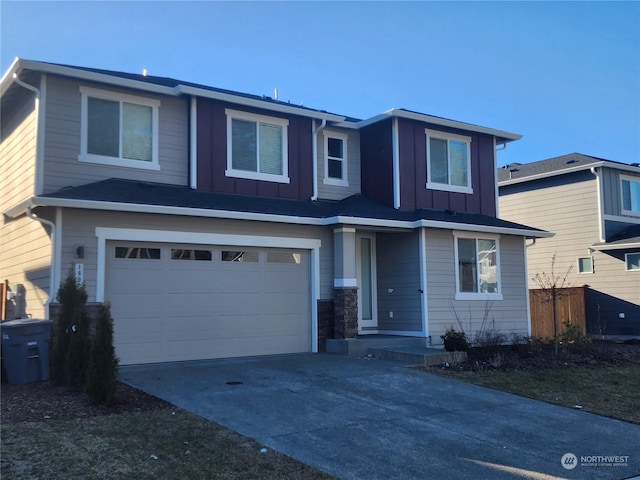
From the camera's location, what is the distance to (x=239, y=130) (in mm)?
13734

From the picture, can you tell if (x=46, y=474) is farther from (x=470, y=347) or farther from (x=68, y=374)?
(x=470, y=347)

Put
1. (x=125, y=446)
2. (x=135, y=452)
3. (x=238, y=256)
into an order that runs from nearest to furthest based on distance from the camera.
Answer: (x=135, y=452) < (x=125, y=446) < (x=238, y=256)

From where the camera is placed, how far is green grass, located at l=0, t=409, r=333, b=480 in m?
5.39

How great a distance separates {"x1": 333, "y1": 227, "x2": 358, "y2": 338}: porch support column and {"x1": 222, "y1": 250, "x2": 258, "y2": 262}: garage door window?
6.49ft

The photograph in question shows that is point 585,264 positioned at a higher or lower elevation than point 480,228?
lower

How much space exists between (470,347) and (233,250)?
5.60 m

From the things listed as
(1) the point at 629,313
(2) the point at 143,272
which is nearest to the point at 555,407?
(2) the point at 143,272

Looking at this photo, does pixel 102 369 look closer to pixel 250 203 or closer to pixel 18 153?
pixel 250 203

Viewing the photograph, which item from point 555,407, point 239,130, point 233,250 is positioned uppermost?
point 239,130

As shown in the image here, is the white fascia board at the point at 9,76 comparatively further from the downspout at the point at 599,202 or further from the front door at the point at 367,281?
the downspout at the point at 599,202

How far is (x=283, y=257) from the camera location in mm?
13125

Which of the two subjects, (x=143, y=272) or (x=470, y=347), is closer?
(x=143, y=272)

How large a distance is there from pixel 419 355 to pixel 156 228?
573 cm

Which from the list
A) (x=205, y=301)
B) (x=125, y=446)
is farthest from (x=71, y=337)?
(x=125, y=446)
